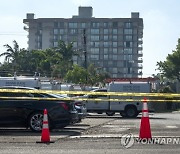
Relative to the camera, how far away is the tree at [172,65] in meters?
66.9

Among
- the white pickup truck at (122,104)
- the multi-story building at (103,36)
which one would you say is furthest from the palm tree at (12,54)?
the multi-story building at (103,36)

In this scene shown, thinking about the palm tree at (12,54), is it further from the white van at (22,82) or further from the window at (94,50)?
the window at (94,50)

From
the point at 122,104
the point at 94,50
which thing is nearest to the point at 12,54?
the point at 122,104

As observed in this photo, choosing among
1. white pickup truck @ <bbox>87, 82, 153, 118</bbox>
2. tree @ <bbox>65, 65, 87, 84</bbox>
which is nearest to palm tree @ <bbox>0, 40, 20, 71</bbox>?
tree @ <bbox>65, 65, 87, 84</bbox>

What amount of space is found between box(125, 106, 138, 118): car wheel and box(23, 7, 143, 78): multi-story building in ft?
461

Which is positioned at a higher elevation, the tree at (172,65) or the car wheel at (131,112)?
the tree at (172,65)

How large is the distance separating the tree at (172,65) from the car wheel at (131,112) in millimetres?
38181

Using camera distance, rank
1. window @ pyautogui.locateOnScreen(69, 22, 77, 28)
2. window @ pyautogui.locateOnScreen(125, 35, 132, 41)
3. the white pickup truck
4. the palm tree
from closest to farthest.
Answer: the white pickup truck, the palm tree, window @ pyautogui.locateOnScreen(69, 22, 77, 28), window @ pyautogui.locateOnScreen(125, 35, 132, 41)

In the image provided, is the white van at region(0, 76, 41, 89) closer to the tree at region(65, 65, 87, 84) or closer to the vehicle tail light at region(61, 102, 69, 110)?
the vehicle tail light at region(61, 102, 69, 110)

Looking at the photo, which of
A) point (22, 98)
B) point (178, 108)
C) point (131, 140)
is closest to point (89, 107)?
point (22, 98)

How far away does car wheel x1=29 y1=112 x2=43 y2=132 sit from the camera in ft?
52.2

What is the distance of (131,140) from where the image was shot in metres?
13.0

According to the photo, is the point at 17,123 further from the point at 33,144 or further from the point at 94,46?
the point at 94,46

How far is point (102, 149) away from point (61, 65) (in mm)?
63211
